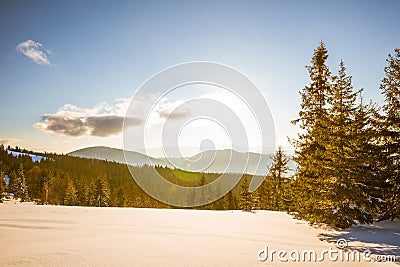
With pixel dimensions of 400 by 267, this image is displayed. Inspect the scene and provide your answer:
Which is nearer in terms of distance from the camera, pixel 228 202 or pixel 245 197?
pixel 245 197

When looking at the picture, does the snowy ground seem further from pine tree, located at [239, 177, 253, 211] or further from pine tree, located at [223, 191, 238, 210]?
pine tree, located at [223, 191, 238, 210]

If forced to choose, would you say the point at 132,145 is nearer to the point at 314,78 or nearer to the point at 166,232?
the point at 166,232

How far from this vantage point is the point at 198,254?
208 inches

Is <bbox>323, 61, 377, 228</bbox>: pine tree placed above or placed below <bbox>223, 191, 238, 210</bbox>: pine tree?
above

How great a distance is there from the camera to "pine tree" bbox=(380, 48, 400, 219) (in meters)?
11.8

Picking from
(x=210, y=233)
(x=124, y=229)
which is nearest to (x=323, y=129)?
(x=210, y=233)

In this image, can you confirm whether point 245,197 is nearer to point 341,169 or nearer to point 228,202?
point 228,202

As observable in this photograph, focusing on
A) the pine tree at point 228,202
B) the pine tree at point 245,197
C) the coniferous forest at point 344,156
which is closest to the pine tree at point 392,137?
the coniferous forest at point 344,156

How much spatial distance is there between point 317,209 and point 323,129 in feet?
11.8

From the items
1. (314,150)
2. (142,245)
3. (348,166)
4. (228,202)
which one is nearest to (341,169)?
(348,166)

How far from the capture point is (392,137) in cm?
1264

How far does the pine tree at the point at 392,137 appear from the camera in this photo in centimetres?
1179

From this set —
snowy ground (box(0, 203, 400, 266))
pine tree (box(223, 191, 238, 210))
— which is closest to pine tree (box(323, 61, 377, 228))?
snowy ground (box(0, 203, 400, 266))

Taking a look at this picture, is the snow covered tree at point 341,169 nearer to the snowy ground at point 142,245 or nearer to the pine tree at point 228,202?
the snowy ground at point 142,245
